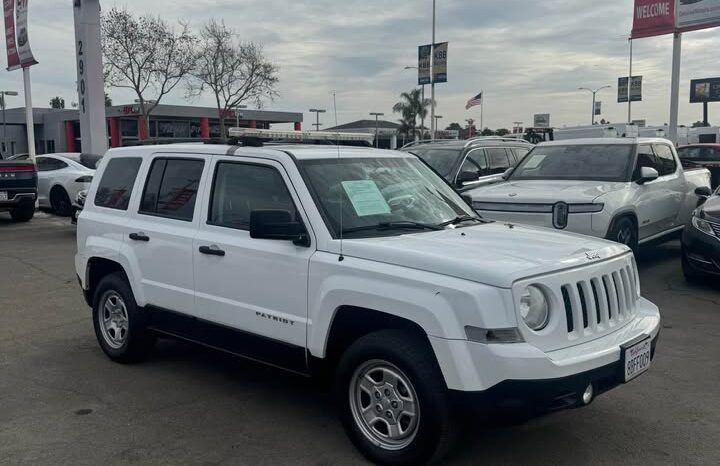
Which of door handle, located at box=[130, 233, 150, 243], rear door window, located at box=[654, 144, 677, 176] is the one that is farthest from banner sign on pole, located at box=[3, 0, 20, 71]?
door handle, located at box=[130, 233, 150, 243]

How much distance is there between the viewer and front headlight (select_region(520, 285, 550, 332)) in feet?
11.3

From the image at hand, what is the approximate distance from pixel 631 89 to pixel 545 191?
51.3 meters

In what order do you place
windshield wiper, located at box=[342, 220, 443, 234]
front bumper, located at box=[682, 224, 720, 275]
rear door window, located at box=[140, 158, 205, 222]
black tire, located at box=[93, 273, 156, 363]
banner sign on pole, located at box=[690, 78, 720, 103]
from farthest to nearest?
banner sign on pole, located at box=[690, 78, 720, 103]
front bumper, located at box=[682, 224, 720, 275]
black tire, located at box=[93, 273, 156, 363]
rear door window, located at box=[140, 158, 205, 222]
windshield wiper, located at box=[342, 220, 443, 234]

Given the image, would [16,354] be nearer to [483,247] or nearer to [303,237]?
[303,237]

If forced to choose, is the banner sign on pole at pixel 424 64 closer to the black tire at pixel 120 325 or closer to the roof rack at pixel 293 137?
the roof rack at pixel 293 137

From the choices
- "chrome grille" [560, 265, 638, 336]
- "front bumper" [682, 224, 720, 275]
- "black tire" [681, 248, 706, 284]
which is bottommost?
"black tire" [681, 248, 706, 284]

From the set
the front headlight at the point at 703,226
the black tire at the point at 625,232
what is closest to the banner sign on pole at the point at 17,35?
the black tire at the point at 625,232

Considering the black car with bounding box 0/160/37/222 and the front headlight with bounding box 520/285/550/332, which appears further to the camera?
the black car with bounding box 0/160/37/222

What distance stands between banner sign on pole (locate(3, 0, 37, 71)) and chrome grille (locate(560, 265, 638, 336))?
889 inches

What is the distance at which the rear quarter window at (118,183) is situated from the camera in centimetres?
552

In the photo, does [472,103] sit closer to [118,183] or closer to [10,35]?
[10,35]

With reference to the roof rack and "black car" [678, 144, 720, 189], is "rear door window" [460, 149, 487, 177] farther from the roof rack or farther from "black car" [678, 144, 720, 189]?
"black car" [678, 144, 720, 189]

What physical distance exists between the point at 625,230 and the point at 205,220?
19.8 ft

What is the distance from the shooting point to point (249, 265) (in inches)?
171
